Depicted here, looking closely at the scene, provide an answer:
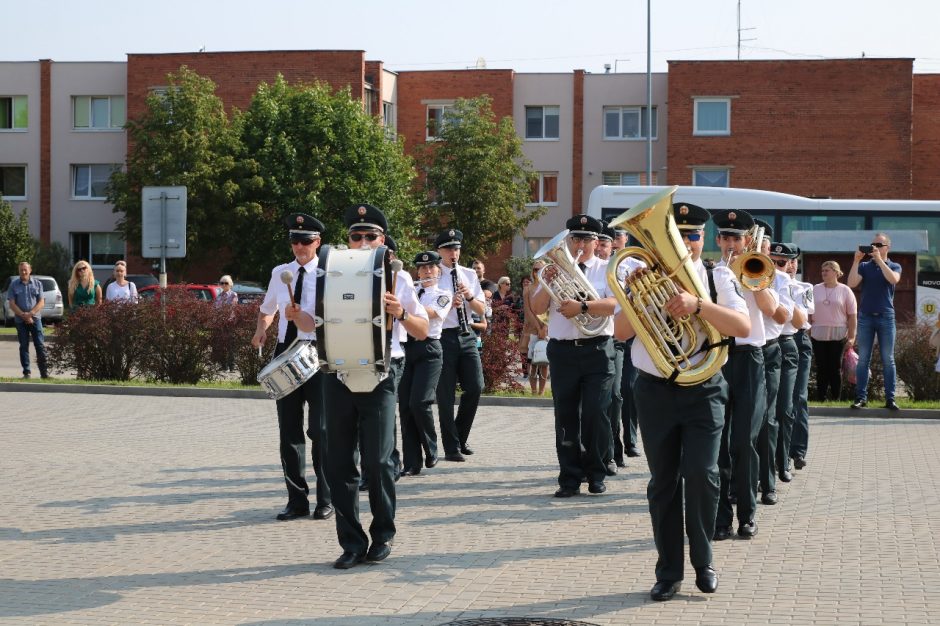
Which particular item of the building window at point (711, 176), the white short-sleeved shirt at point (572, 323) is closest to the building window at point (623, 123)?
the building window at point (711, 176)

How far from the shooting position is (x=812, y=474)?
1144 centimetres

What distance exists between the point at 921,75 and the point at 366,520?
53473 millimetres

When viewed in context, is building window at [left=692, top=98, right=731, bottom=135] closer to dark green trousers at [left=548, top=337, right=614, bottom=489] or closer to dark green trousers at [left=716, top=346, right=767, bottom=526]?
dark green trousers at [left=548, top=337, right=614, bottom=489]

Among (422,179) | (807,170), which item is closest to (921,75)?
(807,170)

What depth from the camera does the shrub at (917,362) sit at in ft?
59.1

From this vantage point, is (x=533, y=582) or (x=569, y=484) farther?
(x=569, y=484)

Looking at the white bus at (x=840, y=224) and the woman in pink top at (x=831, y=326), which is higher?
the white bus at (x=840, y=224)

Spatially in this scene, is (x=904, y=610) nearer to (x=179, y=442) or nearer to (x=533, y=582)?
(x=533, y=582)

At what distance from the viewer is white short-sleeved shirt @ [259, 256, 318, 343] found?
342 inches

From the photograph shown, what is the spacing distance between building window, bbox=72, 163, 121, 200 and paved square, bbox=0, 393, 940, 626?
4691cm

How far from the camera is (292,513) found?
921cm

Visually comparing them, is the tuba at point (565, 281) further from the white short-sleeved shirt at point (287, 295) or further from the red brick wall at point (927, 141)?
the red brick wall at point (927, 141)

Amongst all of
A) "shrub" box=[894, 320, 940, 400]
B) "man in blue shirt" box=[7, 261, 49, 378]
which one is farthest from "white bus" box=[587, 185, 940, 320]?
"man in blue shirt" box=[7, 261, 49, 378]

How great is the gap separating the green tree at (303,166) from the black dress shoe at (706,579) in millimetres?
42611
